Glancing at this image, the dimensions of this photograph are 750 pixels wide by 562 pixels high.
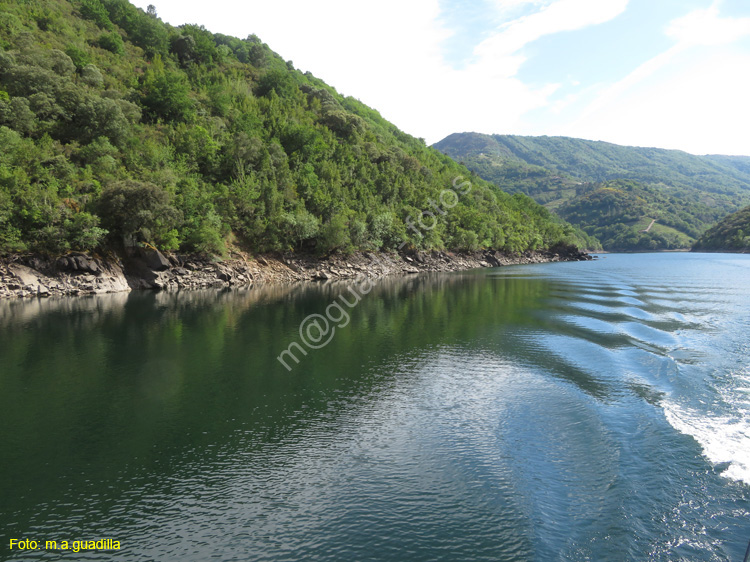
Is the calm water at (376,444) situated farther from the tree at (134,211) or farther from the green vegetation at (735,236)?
the green vegetation at (735,236)

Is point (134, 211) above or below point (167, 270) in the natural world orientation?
above

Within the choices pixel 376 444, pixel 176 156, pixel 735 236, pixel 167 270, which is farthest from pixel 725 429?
pixel 735 236

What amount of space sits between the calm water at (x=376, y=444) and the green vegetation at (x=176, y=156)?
28265mm

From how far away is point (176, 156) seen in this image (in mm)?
80000

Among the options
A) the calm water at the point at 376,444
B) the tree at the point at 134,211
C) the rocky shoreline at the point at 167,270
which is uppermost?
the tree at the point at 134,211

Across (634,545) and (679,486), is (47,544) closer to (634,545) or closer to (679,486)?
(634,545)

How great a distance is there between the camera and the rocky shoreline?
163ft

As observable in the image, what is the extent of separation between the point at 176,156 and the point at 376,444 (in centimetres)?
8164

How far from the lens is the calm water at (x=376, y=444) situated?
34.9 feet

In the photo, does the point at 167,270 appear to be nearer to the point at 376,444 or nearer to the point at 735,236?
the point at 376,444

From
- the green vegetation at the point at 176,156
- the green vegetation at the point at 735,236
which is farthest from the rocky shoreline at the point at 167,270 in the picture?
the green vegetation at the point at 735,236

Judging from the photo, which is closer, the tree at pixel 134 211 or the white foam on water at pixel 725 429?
the white foam on water at pixel 725 429

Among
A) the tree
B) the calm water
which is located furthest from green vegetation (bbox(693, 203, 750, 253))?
the tree

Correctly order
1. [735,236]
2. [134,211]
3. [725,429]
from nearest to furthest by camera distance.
→ 1. [725,429]
2. [134,211]
3. [735,236]
